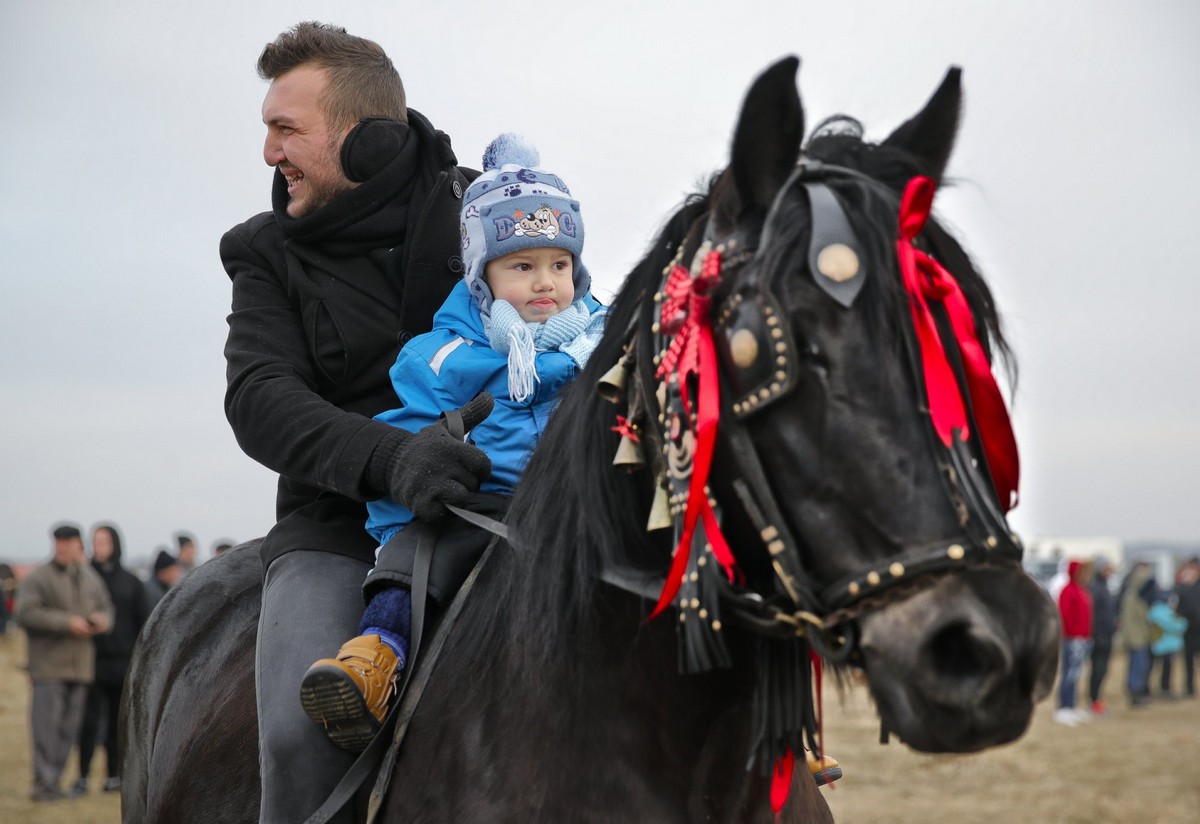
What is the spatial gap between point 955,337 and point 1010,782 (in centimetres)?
1170

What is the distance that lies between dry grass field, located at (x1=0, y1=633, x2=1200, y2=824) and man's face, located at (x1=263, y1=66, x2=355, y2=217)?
7258 mm

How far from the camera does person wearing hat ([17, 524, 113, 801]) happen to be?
11.2m

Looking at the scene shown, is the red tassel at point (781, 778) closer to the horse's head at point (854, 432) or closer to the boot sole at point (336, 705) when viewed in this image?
the horse's head at point (854, 432)

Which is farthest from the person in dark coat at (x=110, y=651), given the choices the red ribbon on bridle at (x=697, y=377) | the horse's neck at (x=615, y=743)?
the red ribbon on bridle at (x=697, y=377)

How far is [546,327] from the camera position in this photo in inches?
113

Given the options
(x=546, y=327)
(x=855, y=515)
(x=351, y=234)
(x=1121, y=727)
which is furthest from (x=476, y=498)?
(x=1121, y=727)

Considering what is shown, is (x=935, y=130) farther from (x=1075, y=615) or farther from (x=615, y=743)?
(x=1075, y=615)

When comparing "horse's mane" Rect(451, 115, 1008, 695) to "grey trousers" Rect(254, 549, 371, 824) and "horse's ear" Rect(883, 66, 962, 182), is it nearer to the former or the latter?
"horse's ear" Rect(883, 66, 962, 182)

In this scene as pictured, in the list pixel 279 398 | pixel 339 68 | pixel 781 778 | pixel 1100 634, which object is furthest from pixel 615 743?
pixel 1100 634

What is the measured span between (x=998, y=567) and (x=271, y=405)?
1861 mm

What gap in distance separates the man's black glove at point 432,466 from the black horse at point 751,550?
20 centimetres

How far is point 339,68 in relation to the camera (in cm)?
338

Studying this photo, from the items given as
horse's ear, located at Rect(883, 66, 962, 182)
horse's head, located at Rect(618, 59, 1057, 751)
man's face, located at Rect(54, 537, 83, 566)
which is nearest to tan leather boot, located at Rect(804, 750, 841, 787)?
horse's head, located at Rect(618, 59, 1057, 751)

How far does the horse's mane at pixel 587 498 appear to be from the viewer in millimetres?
2129
